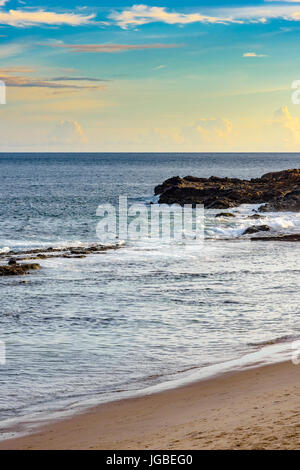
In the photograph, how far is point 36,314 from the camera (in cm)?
1675

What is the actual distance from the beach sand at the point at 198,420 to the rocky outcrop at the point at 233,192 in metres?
36.0

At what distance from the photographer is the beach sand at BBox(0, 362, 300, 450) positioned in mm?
7602

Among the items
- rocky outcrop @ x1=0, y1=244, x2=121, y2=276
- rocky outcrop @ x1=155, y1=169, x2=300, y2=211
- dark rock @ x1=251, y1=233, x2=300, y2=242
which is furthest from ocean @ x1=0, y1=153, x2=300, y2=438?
rocky outcrop @ x1=155, y1=169, x2=300, y2=211

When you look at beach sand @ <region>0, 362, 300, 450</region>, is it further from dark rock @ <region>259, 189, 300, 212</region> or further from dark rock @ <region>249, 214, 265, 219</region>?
dark rock @ <region>259, 189, 300, 212</region>

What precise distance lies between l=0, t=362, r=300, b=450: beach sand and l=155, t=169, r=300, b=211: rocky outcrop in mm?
36046

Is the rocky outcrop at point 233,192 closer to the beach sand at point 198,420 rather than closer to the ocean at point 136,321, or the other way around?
the ocean at point 136,321

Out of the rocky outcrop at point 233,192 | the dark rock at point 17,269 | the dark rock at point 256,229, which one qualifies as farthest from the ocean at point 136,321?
the rocky outcrop at point 233,192

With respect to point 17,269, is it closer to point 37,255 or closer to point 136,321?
point 37,255

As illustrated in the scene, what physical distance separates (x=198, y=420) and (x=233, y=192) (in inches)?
1813

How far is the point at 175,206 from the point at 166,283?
32889mm

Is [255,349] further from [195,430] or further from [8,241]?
[8,241]

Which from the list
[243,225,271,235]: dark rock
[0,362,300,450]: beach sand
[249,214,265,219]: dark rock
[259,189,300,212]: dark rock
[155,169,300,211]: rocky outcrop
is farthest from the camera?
[155,169,300,211]: rocky outcrop

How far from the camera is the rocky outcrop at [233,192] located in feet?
155
